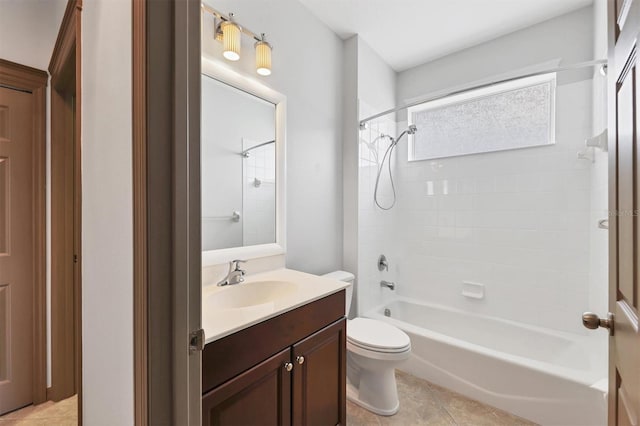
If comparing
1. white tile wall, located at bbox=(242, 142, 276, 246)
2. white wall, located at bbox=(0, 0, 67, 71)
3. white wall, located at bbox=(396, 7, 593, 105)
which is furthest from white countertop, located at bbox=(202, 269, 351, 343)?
white wall, located at bbox=(396, 7, 593, 105)

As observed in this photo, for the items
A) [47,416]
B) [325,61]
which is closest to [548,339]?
[325,61]

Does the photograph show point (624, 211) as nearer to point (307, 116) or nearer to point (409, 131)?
point (307, 116)

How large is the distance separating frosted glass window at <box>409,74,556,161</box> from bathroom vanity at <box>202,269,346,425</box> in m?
1.87

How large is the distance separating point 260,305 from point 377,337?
0.88m

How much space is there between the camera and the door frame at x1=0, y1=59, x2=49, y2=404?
171 centimetres

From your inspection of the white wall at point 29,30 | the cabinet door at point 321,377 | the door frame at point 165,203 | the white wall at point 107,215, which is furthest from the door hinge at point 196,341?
the white wall at point 29,30

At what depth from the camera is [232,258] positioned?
155 cm

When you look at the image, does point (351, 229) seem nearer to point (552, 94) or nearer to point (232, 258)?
point (232, 258)

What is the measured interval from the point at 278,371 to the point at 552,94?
8.82 feet

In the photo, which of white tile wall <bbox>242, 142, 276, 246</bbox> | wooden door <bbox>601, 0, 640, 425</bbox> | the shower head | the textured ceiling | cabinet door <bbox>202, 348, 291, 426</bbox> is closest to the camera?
wooden door <bbox>601, 0, 640, 425</bbox>

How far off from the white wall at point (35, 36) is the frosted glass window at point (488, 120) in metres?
2.71

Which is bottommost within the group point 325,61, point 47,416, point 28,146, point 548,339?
point 47,416

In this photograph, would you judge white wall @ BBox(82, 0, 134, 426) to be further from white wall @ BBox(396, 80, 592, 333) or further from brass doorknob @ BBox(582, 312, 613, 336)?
white wall @ BBox(396, 80, 592, 333)

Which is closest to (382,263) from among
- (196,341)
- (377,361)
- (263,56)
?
(377,361)
